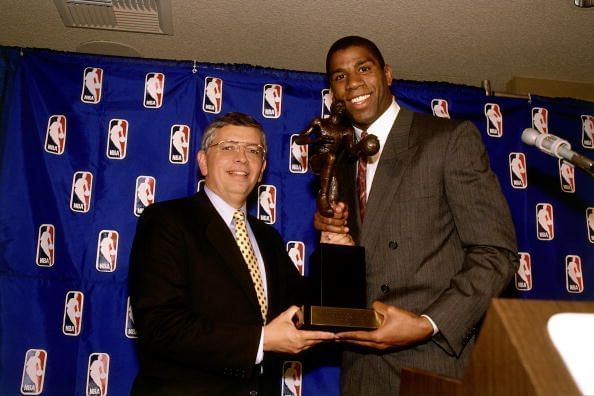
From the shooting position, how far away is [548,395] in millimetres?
611

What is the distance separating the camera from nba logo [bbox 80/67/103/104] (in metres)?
2.88

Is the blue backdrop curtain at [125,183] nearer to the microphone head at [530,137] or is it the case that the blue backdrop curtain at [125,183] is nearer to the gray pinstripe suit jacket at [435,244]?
the gray pinstripe suit jacket at [435,244]

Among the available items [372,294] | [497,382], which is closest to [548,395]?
[497,382]

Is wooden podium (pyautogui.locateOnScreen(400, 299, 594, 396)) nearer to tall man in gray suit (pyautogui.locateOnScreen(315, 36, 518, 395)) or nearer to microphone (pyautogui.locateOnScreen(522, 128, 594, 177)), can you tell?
microphone (pyautogui.locateOnScreen(522, 128, 594, 177))

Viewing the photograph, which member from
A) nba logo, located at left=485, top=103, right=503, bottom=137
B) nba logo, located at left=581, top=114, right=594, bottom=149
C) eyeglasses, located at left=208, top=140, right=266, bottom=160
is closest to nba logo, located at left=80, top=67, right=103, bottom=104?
eyeglasses, located at left=208, top=140, right=266, bottom=160

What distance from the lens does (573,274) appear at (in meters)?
3.03

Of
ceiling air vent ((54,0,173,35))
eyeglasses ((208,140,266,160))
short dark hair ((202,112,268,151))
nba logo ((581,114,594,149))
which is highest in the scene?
ceiling air vent ((54,0,173,35))

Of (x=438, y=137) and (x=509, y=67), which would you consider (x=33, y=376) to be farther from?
(x=509, y=67)

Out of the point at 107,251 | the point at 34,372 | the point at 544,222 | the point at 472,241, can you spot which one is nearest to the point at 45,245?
the point at 107,251

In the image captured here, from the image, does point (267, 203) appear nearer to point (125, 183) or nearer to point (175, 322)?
point (125, 183)

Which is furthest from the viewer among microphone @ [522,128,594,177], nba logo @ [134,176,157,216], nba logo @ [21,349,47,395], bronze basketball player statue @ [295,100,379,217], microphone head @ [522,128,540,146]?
nba logo @ [134,176,157,216]

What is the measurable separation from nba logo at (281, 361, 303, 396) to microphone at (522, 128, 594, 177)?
1.75m

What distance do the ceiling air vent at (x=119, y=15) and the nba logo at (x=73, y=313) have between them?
1.48m

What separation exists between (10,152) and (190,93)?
0.98 meters
